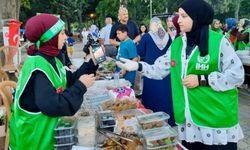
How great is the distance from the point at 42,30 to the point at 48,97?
0.42 metres

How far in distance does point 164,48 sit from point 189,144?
6.33ft

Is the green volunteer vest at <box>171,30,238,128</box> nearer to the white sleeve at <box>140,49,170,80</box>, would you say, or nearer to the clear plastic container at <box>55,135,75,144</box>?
the white sleeve at <box>140,49,170,80</box>

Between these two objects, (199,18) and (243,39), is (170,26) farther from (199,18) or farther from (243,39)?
(243,39)

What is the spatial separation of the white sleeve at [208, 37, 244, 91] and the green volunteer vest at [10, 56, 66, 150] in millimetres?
1045

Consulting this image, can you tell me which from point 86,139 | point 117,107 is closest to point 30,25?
point 86,139

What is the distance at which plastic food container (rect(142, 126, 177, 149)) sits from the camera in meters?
1.94

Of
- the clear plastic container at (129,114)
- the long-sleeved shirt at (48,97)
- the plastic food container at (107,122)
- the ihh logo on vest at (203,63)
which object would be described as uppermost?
the ihh logo on vest at (203,63)

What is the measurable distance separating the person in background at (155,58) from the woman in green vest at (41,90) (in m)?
2.28

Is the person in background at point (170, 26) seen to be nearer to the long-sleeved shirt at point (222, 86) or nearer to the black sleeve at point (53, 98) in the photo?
the long-sleeved shirt at point (222, 86)

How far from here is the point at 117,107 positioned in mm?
2797

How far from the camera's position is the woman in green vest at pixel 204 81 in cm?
231

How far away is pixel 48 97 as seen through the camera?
6.23 ft

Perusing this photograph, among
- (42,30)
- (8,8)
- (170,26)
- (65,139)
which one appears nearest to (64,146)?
(65,139)

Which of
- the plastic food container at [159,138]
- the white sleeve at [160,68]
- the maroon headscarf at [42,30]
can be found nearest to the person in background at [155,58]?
the white sleeve at [160,68]
